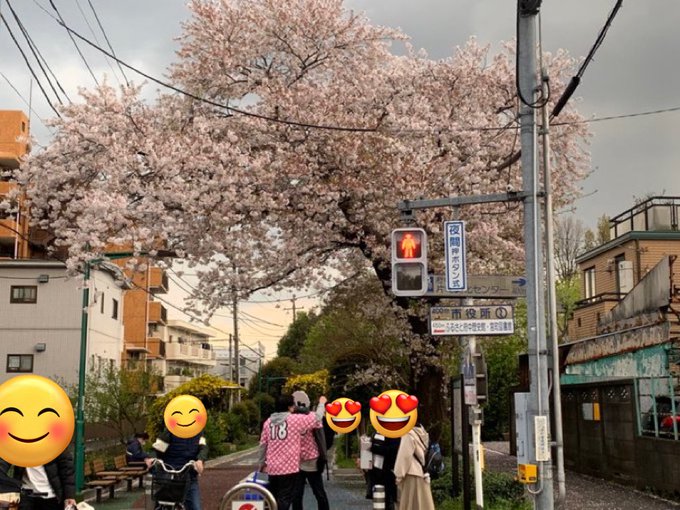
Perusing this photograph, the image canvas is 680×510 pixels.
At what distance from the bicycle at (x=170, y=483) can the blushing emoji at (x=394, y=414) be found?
2323mm

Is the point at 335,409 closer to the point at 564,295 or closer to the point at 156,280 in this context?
the point at 564,295

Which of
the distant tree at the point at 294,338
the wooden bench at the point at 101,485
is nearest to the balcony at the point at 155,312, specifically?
the distant tree at the point at 294,338

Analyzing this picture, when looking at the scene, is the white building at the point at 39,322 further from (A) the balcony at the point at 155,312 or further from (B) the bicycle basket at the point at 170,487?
(B) the bicycle basket at the point at 170,487

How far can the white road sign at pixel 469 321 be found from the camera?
37.0 feet

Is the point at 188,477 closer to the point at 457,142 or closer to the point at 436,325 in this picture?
the point at 436,325

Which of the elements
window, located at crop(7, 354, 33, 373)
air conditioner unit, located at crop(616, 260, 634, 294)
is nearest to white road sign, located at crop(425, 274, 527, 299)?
air conditioner unit, located at crop(616, 260, 634, 294)

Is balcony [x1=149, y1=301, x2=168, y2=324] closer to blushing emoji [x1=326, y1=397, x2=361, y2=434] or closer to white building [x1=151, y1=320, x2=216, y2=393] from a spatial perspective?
white building [x1=151, y1=320, x2=216, y2=393]

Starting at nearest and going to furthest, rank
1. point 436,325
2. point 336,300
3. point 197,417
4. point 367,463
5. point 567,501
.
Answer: point 197,417
point 436,325
point 367,463
point 567,501
point 336,300

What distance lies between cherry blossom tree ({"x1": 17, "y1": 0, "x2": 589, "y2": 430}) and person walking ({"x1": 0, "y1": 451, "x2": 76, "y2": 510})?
363 inches

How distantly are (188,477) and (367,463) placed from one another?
11.9ft

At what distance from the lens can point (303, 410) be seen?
449 inches

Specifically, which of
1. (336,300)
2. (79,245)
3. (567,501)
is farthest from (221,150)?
(567,501)

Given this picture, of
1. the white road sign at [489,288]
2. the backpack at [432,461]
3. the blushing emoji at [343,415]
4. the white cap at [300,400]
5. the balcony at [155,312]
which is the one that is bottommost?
the backpack at [432,461]

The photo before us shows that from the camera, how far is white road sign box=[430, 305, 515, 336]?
11.3 m
